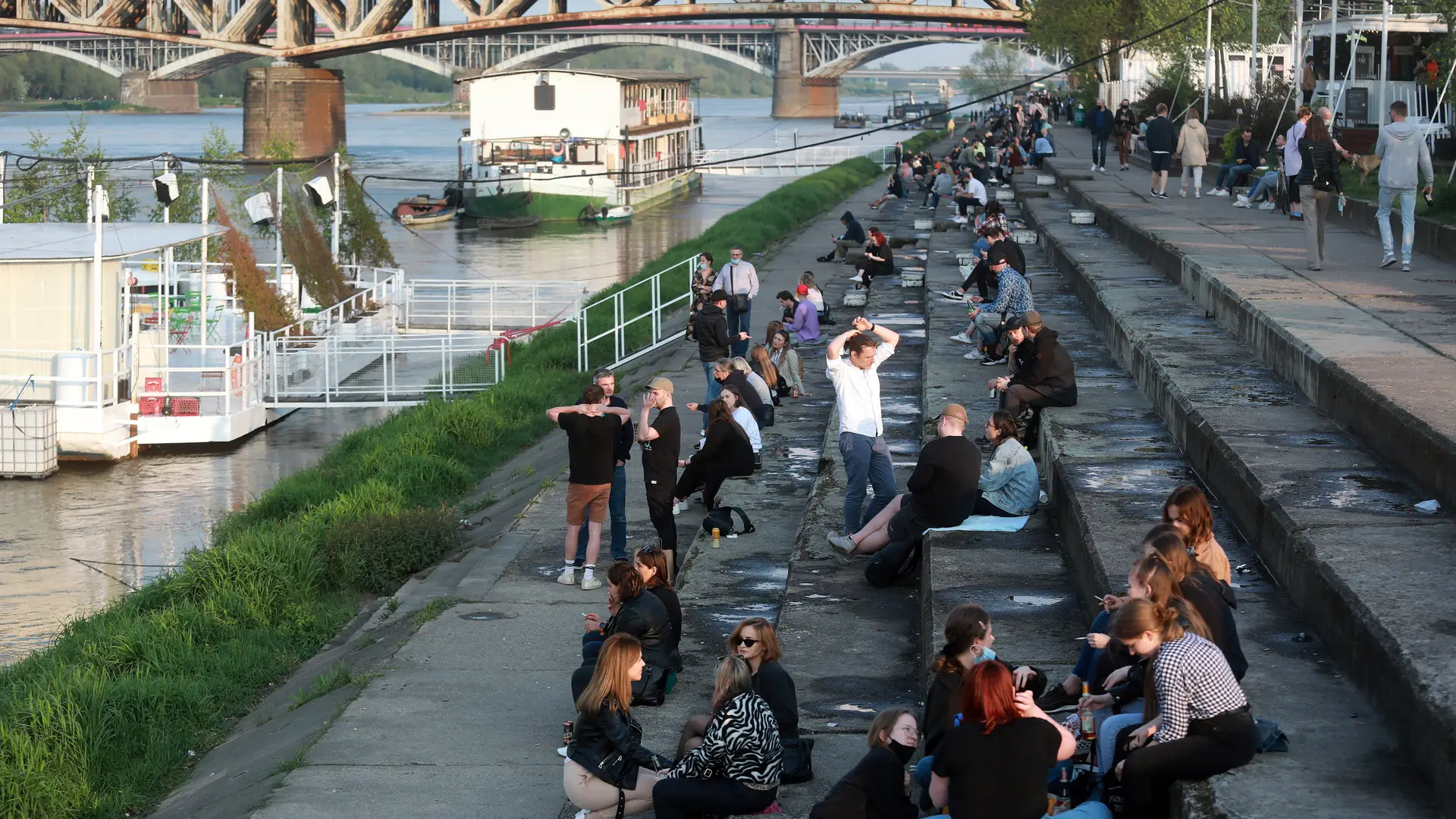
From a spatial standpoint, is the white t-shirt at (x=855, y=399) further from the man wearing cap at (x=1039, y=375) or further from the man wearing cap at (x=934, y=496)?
the man wearing cap at (x=1039, y=375)

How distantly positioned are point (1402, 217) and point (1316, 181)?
3.22 feet

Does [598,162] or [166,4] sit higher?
[166,4]

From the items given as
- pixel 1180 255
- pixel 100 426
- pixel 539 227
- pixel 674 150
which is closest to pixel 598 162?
pixel 539 227

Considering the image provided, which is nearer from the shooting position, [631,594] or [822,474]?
[631,594]

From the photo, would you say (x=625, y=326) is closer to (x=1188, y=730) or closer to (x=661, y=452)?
(x=661, y=452)

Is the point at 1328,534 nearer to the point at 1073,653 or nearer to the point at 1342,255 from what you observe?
the point at 1073,653

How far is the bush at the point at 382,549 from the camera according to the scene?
41.9ft

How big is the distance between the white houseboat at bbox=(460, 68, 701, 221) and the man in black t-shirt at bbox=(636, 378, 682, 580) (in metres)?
48.7

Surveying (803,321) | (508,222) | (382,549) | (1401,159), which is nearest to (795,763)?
(382,549)

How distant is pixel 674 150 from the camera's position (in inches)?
2793

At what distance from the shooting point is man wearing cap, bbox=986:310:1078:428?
11414 mm

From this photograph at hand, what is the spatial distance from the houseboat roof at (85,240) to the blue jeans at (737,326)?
8070 millimetres

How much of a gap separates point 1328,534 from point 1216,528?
1.39 metres

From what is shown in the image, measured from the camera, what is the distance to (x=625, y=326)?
2412 centimetres
